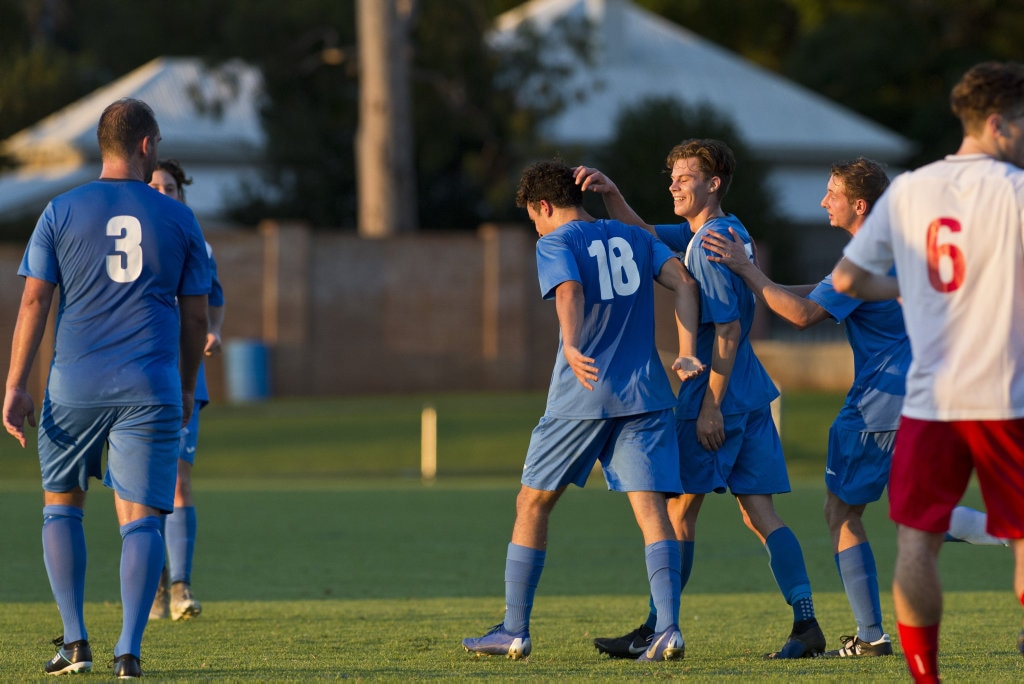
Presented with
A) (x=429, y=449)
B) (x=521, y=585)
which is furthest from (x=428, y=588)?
(x=429, y=449)

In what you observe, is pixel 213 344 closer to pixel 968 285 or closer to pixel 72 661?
pixel 72 661

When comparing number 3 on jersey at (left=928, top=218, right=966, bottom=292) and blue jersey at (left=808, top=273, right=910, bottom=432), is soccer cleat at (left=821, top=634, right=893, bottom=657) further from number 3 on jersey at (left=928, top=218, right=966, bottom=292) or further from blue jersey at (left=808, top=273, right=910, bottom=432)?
number 3 on jersey at (left=928, top=218, right=966, bottom=292)

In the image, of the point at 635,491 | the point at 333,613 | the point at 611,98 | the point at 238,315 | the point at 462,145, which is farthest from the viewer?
the point at 611,98

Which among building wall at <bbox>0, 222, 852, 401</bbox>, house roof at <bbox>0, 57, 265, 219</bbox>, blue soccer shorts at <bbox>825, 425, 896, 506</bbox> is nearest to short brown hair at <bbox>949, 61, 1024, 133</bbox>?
blue soccer shorts at <bbox>825, 425, 896, 506</bbox>

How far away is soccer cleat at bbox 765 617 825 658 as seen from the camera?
6.84 meters

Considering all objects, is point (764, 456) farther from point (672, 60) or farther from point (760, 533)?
point (672, 60)

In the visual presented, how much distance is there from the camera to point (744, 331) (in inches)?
277

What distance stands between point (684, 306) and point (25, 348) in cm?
263

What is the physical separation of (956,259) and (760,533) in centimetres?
233

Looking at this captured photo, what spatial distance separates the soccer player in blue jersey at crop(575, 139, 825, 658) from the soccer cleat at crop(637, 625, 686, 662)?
0.68ft

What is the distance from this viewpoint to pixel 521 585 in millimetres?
6820

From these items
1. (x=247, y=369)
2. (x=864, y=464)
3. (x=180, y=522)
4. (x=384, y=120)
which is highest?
(x=384, y=120)

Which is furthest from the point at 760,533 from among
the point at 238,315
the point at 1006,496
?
the point at 238,315

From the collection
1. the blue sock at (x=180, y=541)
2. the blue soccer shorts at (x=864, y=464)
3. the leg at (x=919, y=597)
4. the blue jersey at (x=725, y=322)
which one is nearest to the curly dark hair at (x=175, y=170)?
the blue sock at (x=180, y=541)
